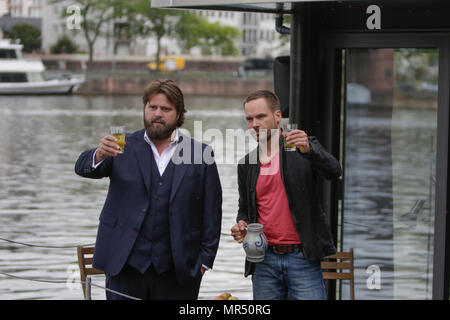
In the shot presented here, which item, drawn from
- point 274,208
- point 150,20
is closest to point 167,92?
point 274,208

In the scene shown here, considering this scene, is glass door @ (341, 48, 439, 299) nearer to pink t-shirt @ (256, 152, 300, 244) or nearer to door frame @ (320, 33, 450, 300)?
door frame @ (320, 33, 450, 300)

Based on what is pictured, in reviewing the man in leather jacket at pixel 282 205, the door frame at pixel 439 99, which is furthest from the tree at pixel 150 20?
the man in leather jacket at pixel 282 205

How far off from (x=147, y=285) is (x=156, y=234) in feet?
0.78

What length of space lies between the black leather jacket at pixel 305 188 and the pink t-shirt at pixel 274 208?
3 centimetres

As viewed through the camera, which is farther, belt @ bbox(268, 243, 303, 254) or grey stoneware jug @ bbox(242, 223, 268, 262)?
belt @ bbox(268, 243, 303, 254)

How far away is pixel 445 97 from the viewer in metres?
6.22

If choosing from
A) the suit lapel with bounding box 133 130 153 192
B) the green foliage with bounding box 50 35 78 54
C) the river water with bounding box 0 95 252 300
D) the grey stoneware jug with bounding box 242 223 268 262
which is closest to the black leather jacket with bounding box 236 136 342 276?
the grey stoneware jug with bounding box 242 223 268 262

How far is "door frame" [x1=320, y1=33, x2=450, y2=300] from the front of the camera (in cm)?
623

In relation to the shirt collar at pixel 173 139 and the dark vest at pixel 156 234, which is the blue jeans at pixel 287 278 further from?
the shirt collar at pixel 173 139

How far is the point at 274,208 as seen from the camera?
4.51 m

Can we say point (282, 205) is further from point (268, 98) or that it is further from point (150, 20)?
point (150, 20)

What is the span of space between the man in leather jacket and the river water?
167 centimetres
